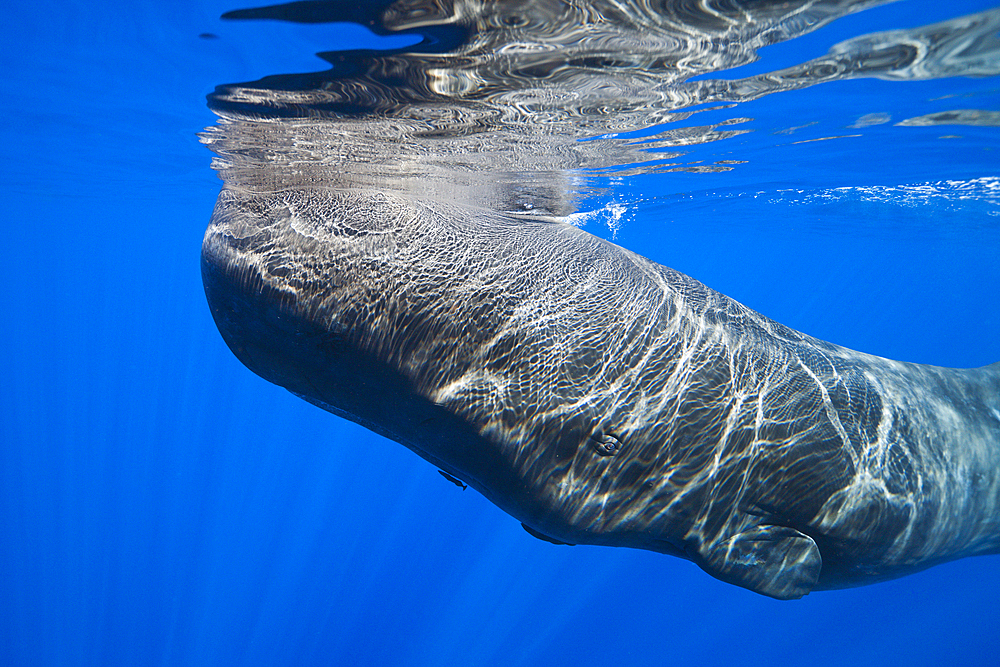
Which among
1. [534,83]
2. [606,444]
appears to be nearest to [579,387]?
[606,444]

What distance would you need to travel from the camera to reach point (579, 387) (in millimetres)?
2521

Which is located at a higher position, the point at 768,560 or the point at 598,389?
the point at 598,389

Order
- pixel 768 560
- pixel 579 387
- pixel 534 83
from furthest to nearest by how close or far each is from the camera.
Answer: pixel 534 83
pixel 768 560
pixel 579 387

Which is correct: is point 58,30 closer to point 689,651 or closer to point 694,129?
point 694,129

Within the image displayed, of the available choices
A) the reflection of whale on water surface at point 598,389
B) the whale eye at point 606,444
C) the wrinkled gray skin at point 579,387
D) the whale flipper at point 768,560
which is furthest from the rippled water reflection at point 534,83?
the whale flipper at point 768,560

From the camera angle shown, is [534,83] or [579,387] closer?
[579,387]

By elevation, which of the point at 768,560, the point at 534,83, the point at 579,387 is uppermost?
the point at 534,83

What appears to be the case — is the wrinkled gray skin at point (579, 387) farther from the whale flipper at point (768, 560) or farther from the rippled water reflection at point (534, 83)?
the rippled water reflection at point (534, 83)

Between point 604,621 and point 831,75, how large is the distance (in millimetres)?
27142

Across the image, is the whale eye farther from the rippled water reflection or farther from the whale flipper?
the rippled water reflection

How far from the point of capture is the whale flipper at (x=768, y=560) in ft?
8.89

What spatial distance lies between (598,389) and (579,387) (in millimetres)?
109

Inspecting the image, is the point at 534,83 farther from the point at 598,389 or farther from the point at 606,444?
the point at 606,444

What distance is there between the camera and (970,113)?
7.70 meters
